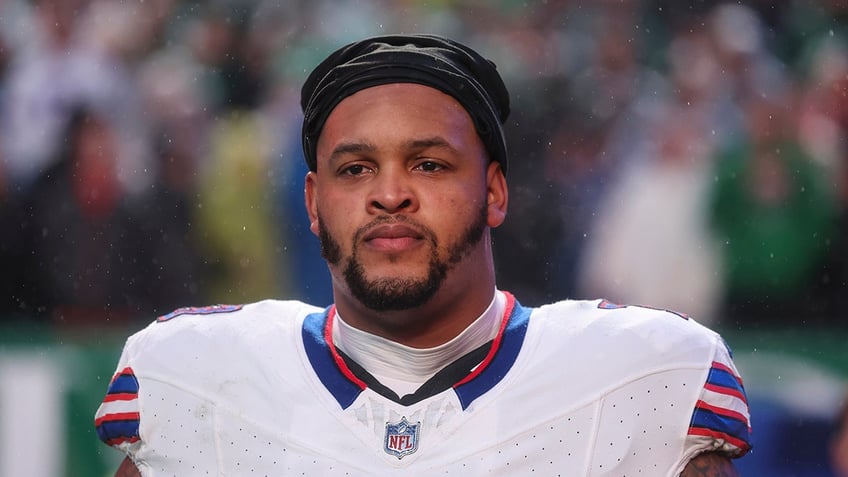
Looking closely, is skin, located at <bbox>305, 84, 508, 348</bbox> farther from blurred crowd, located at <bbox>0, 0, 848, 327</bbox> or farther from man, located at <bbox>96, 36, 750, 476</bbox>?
blurred crowd, located at <bbox>0, 0, 848, 327</bbox>

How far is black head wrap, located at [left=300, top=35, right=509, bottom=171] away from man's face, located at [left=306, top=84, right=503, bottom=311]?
2 cm

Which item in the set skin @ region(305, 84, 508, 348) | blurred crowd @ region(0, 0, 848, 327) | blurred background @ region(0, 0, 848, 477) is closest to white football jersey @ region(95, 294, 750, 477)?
skin @ region(305, 84, 508, 348)

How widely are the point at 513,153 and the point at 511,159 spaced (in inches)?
1.3

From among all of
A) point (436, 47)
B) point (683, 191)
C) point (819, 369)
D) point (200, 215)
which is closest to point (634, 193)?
point (683, 191)

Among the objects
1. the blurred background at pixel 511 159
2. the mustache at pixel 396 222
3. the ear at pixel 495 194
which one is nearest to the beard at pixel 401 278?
the mustache at pixel 396 222

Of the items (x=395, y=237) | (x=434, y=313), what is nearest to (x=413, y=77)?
(x=395, y=237)

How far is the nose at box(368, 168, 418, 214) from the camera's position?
7.61 ft

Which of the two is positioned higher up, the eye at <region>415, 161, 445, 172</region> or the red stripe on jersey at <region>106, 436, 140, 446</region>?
the eye at <region>415, 161, 445, 172</region>

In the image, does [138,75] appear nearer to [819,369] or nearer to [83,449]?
[83,449]

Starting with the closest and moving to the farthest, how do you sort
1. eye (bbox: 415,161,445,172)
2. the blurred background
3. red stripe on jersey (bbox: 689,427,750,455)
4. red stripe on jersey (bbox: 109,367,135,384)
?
red stripe on jersey (bbox: 689,427,750,455) < eye (bbox: 415,161,445,172) < red stripe on jersey (bbox: 109,367,135,384) < the blurred background

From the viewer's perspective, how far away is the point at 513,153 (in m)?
4.88

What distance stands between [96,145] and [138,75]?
345mm

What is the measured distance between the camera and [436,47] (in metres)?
2.53

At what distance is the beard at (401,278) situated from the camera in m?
Answer: 2.35
